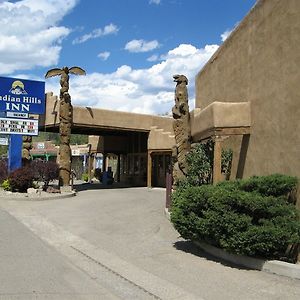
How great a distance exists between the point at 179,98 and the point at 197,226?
24.9 feet

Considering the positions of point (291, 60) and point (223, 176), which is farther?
point (223, 176)

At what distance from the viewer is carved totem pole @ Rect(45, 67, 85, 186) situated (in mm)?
25328

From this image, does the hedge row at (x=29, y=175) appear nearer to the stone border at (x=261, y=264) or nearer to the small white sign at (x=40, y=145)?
the stone border at (x=261, y=264)

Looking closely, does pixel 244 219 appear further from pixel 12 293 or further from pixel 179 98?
pixel 179 98

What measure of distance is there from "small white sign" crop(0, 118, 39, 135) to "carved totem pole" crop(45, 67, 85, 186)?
1.60 meters

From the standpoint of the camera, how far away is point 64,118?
25344 millimetres

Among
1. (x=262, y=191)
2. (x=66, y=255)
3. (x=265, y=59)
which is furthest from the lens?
(x=265, y=59)

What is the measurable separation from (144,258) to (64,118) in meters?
17.6

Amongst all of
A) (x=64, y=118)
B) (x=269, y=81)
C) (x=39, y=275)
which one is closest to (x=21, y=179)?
(x=64, y=118)

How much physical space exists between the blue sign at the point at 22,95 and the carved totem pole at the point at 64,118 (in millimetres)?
1084

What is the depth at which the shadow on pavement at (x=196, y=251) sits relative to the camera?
26.6 feet

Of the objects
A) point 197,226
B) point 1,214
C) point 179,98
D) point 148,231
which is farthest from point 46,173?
point 197,226

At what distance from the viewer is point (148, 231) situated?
1198cm

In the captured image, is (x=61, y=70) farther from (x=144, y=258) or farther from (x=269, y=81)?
(x=144, y=258)
